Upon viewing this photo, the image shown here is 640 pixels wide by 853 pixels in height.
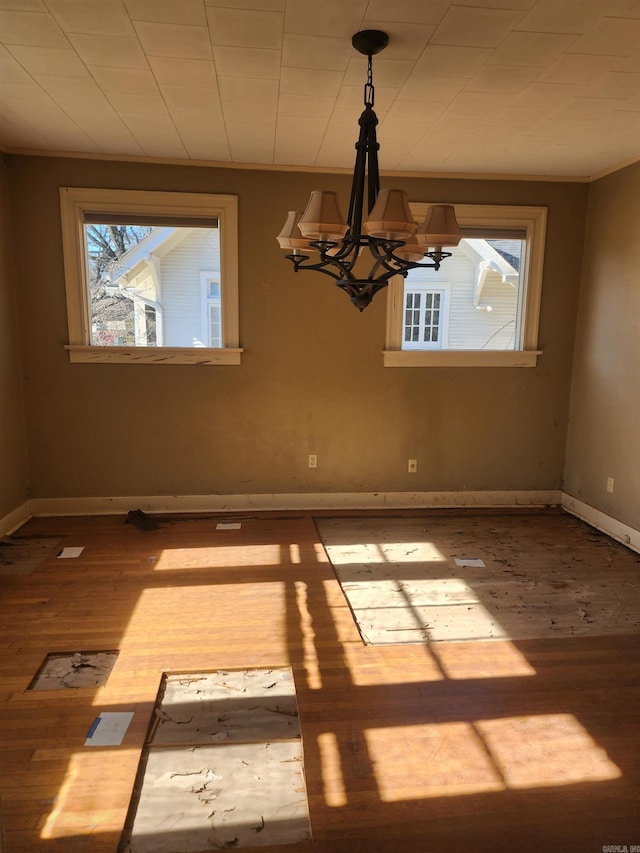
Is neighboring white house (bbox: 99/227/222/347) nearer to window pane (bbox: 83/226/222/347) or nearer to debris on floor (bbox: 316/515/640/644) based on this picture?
window pane (bbox: 83/226/222/347)

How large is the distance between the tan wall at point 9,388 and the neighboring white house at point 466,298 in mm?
2938

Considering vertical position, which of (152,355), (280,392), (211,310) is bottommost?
(280,392)

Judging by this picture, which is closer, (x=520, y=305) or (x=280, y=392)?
(x=280, y=392)

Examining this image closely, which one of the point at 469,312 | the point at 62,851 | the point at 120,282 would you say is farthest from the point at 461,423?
the point at 62,851

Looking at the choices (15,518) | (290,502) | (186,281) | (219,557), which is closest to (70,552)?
(15,518)

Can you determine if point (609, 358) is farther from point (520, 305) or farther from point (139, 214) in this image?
point (139, 214)

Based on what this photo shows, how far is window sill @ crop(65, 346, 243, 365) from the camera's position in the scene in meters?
3.87

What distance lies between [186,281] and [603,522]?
3.67 m

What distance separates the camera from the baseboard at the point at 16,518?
11.9 ft

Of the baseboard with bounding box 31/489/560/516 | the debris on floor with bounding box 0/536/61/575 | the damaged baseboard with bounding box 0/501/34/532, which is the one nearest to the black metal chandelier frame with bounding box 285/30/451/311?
the baseboard with bounding box 31/489/560/516

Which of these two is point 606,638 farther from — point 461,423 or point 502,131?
point 502,131

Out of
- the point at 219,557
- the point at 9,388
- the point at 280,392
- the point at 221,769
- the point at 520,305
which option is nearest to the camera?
the point at 221,769

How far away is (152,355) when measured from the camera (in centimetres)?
393

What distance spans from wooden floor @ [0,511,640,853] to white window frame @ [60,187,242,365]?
1554mm
